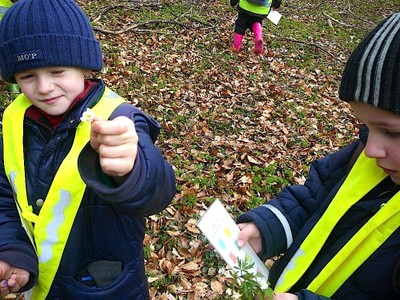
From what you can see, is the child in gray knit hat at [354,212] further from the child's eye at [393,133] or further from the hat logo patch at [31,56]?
the hat logo patch at [31,56]

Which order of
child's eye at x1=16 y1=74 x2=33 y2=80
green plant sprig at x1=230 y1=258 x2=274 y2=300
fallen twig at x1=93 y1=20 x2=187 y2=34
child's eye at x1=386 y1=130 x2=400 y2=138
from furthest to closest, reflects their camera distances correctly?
fallen twig at x1=93 y1=20 x2=187 y2=34
child's eye at x1=16 y1=74 x2=33 y2=80
child's eye at x1=386 y1=130 x2=400 y2=138
green plant sprig at x1=230 y1=258 x2=274 y2=300

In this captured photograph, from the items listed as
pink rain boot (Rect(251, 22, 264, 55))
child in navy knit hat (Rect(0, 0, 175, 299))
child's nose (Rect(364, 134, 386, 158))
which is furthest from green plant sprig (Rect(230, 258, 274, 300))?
pink rain boot (Rect(251, 22, 264, 55))

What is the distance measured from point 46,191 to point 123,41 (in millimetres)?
7302

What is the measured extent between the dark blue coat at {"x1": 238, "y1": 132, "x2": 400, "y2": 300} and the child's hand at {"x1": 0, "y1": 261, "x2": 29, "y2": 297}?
3.49 ft

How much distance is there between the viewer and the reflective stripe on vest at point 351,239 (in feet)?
5.11

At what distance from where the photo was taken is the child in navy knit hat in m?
1.87

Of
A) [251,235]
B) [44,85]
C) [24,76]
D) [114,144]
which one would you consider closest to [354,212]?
[251,235]

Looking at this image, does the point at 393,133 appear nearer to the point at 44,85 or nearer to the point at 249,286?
the point at 249,286

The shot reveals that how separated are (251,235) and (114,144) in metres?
0.87

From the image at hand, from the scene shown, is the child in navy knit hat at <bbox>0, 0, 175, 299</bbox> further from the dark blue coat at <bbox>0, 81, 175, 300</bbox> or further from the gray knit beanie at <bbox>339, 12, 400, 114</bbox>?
the gray knit beanie at <bbox>339, 12, 400, 114</bbox>

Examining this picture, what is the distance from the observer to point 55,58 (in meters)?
1.89

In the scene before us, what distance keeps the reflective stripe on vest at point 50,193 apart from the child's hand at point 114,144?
0.40m

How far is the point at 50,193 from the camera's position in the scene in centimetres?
185

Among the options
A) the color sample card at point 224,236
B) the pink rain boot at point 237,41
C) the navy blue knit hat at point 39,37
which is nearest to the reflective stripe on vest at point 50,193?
the navy blue knit hat at point 39,37
